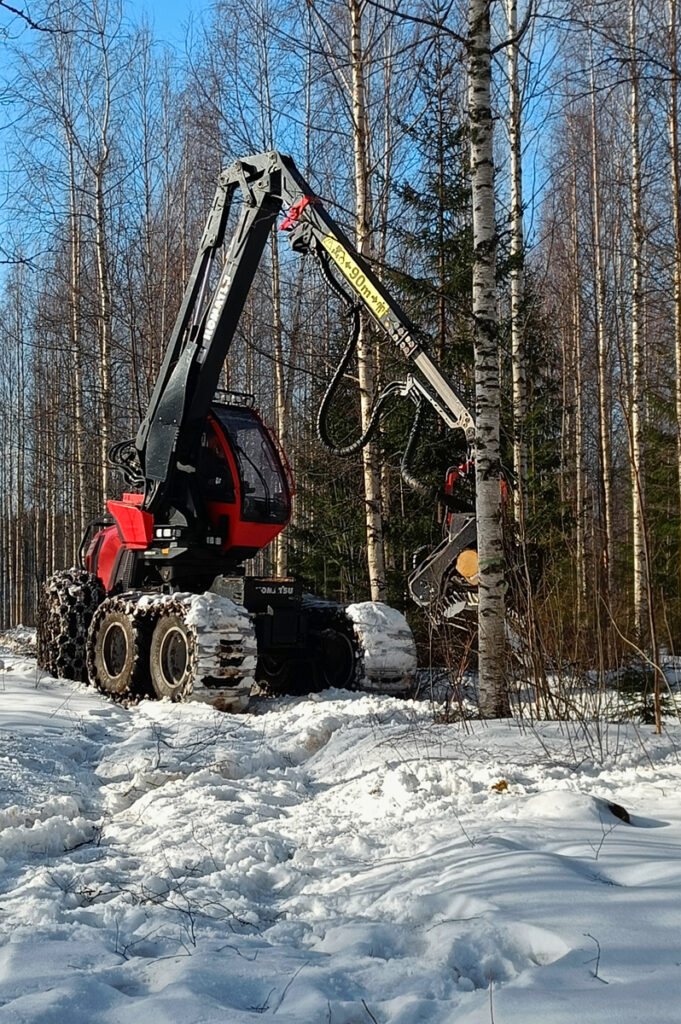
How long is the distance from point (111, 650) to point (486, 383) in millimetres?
5211

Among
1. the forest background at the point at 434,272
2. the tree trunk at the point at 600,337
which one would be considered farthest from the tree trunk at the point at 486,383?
the tree trunk at the point at 600,337

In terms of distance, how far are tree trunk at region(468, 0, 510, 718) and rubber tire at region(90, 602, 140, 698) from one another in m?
4.08

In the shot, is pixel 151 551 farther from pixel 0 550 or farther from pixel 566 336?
pixel 0 550

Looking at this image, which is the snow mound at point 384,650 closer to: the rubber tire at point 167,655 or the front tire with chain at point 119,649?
the rubber tire at point 167,655

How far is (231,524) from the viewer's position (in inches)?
381

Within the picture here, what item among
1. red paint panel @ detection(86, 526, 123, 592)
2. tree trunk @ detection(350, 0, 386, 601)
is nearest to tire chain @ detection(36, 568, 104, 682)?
red paint panel @ detection(86, 526, 123, 592)

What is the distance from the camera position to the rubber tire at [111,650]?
9453 millimetres

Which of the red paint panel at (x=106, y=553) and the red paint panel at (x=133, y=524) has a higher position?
the red paint panel at (x=133, y=524)

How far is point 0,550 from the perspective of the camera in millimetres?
38750

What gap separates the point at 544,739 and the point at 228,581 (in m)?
4.41

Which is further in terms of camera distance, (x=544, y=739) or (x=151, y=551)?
(x=151, y=551)

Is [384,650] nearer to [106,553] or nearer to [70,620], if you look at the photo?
[70,620]

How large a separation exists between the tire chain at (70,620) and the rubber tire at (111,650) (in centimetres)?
107

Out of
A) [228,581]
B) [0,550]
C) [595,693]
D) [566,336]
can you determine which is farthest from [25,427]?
[595,693]
